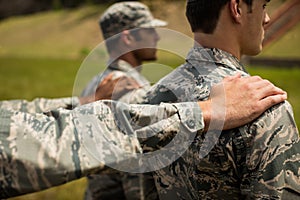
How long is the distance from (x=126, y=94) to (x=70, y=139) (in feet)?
5.41

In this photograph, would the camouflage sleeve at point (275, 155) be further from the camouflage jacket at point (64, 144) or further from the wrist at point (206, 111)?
the camouflage jacket at point (64, 144)

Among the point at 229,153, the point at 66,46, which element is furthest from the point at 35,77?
the point at 229,153

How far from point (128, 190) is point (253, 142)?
1.42 metres

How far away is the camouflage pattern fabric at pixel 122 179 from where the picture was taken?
292 cm

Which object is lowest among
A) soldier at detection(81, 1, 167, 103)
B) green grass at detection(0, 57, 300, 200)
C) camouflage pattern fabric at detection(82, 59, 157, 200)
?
green grass at detection(0, 57, 300, 200)

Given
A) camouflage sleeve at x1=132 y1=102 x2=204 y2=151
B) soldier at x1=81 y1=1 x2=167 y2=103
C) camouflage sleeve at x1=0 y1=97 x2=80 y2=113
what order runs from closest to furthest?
camouflage sleeve at x1=132 y1=102 x2=204 y2=151 < camouflage sleeve at x1=0 y1=97 x2=80 y2=113 < soldier at x1=81 y1=1 x2=167 y2=103

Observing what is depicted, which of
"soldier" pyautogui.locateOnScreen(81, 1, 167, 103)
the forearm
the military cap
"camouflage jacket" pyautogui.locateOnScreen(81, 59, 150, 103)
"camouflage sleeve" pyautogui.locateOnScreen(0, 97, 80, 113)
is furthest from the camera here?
the military cap

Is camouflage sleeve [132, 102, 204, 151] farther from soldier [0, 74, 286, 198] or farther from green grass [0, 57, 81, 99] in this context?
green grass [0, 57, 81, 99]

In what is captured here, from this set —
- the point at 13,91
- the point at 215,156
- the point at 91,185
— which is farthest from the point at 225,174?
the point at 13,91

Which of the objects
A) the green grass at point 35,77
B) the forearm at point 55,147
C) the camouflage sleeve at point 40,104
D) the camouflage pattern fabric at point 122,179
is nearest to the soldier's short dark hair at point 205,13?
the forearm at point 55,147

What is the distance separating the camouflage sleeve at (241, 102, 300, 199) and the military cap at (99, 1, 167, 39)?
6.03 ft

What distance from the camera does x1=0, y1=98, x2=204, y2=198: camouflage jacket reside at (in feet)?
4.23

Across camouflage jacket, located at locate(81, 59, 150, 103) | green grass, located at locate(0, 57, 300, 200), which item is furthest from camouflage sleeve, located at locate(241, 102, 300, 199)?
green grass, located at locate(0, 57, 300, 200)

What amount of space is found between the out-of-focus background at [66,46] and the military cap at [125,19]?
0.31 meters
